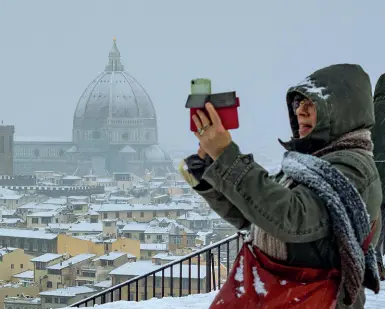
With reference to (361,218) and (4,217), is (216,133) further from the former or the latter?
(4,217)

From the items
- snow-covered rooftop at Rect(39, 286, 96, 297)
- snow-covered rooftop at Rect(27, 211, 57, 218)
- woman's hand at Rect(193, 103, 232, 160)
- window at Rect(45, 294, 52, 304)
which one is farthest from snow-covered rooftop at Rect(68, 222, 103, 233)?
woman's hand at Rect(193, 103, 232, 160)

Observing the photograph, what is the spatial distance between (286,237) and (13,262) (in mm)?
30814

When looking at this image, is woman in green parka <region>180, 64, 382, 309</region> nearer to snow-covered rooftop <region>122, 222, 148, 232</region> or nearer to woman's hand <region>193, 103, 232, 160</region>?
woman's hand <region>193, 103, 232, 160</region>

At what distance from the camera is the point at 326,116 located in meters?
1.08

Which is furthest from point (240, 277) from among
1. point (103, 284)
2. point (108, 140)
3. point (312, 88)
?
point (108, 140)

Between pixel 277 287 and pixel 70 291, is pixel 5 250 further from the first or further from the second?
pixel 277 287

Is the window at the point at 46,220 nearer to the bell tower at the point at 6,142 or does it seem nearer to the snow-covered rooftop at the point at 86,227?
the snow-covered rooftop at the point at 86,227

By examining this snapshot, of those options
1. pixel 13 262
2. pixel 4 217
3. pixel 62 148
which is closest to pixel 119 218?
pixel 4 217

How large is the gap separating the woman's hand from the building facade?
74147mm

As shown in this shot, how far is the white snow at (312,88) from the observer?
108 cm

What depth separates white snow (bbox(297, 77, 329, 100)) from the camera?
1085mm

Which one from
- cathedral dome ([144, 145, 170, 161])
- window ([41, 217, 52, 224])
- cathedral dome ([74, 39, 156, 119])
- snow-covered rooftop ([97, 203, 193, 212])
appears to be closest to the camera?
window ([41, 217, 52, 224])

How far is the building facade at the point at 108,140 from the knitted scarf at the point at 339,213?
74.1m

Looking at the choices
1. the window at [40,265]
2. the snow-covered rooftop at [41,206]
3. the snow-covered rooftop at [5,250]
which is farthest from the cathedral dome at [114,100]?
the window at [40,265]
